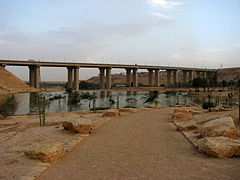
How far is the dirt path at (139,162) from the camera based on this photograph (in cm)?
582

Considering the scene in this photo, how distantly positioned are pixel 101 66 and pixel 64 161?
76941 mm

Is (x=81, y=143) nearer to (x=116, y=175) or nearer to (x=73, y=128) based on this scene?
(x=73, y=128)

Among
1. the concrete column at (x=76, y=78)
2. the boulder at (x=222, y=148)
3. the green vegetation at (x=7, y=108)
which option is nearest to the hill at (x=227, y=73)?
the concrete column at (x=76, y=78)

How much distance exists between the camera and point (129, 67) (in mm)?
91688

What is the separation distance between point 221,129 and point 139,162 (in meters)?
3.65

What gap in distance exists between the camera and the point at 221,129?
8.73m

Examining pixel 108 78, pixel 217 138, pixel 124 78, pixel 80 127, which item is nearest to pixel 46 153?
pixel 80 127

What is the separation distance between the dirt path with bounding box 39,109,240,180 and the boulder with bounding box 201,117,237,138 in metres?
0.86

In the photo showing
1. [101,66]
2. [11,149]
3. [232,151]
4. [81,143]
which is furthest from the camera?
[101,66]

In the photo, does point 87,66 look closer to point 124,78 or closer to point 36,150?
point 36,150

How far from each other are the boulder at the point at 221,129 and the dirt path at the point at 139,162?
86 cm

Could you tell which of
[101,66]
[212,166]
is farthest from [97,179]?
[101,66]

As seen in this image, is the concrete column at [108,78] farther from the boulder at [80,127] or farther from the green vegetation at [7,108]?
the boulder at [80,127]

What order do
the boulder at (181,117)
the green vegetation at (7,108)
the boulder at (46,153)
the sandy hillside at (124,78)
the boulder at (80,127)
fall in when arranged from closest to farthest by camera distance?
1. the boulder at (46,153)
2. the boulder at (80,127)
3. the boulder at (181,117)
4. the green vegetation at (7,108)
5. the sandy hillside at (124,78)
